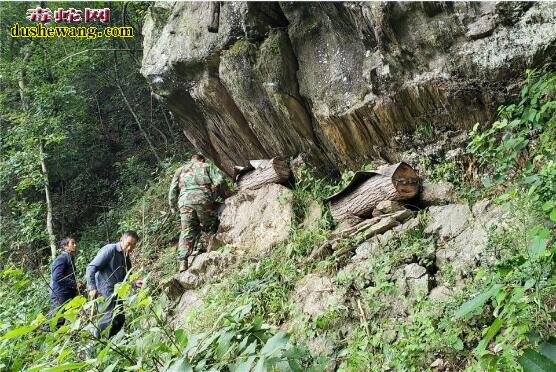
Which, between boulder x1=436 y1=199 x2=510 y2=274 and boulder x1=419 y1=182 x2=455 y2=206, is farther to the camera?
boulder x1=419 y1=182 x2=455 y2=206

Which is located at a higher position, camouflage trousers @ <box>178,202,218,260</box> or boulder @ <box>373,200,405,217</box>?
camouflage trousers @ <box>178,202,218,260</box>

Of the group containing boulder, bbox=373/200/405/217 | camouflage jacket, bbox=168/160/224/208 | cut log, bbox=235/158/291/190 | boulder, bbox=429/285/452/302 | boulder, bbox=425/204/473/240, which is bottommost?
boulder, bbox=429/285/452/302

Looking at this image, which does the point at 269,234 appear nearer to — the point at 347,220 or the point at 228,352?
the point at 347,220

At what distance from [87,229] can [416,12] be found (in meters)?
12.0

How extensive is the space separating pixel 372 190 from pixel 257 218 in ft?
7.09

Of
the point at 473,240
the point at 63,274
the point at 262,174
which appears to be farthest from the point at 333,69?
the point at 63,274

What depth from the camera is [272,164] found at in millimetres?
7977

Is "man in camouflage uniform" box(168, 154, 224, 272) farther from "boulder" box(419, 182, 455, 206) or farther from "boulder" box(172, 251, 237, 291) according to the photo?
"boulder" box(419, 182, 455, 206)

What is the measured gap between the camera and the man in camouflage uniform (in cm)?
841

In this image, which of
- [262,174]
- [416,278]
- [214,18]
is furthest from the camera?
[262,174]

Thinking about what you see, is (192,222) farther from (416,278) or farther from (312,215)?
(416,278)

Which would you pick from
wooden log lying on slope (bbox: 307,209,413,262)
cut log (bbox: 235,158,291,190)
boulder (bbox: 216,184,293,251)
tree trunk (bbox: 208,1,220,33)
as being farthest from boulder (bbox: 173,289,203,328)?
tree trunk (bbox: 208,1,220,33)

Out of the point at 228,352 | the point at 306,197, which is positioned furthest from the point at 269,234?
the point at 228,352

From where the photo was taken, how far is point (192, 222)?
27.9 feet
